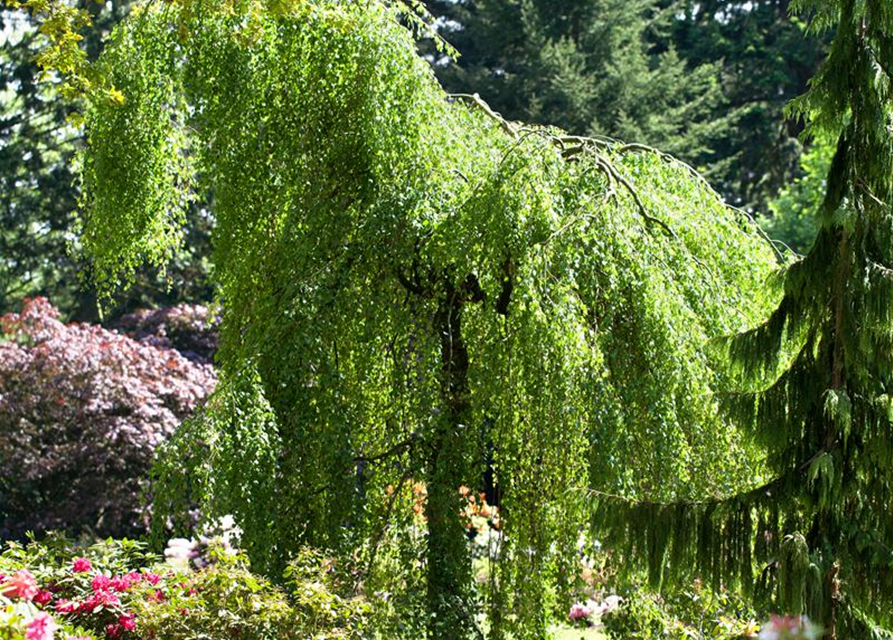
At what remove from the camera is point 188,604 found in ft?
14.0

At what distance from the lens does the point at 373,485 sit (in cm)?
526

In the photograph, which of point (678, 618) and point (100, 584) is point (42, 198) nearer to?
point (100, 584)

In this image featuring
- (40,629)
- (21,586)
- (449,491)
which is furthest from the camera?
(449,491)

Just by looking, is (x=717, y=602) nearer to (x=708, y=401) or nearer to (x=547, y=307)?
(x=708, y=401)

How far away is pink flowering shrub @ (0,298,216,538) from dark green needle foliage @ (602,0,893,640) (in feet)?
19.0

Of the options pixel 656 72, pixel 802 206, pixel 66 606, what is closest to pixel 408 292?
pixel 66 606

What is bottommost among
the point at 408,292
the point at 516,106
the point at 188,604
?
the point at 188,604

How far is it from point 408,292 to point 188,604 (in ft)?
5.45

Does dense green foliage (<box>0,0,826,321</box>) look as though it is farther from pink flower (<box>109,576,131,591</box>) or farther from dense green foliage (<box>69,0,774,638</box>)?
pink flower (<box>109,576,131,591</box>)

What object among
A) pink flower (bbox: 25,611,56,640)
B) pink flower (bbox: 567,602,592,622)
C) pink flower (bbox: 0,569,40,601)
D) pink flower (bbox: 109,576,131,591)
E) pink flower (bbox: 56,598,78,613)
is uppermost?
pink flower (bbox: 0,569,40,601)

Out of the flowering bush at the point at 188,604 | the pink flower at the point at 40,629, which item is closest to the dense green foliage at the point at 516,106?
the flowering bush at the point at 188,604

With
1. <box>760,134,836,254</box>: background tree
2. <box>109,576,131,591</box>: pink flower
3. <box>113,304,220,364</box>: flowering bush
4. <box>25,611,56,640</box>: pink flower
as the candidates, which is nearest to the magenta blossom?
<box>109,576,131,591</box>: pink flower

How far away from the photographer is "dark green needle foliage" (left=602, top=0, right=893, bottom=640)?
352 centimetres

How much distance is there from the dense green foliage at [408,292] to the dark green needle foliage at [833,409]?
707mm
